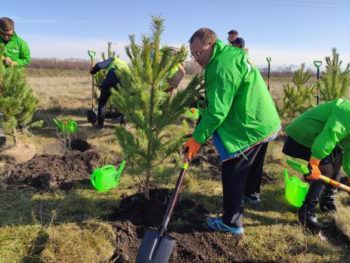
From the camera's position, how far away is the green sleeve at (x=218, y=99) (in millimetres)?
2756

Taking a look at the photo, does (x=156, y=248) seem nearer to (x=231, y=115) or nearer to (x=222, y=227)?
(x=222, y=227)

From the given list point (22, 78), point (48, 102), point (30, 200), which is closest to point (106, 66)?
point (22, 78)

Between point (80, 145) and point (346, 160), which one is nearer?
point (346, 160)

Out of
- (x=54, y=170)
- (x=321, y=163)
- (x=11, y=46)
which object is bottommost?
(x=54, y=170)

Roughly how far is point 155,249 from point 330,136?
173 centimetres

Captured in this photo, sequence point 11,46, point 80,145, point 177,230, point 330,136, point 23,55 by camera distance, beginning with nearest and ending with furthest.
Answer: point 330,136, point 177,230, point 11,46, point 23,55, point 80,145

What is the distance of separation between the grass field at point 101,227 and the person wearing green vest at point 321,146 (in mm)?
190

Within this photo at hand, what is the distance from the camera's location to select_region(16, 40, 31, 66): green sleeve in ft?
18.4

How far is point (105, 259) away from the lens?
112 inches

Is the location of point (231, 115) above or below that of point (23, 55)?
below

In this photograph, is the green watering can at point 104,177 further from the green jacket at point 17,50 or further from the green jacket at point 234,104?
the green jacket at point 17,50

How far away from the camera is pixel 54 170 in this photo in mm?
4641

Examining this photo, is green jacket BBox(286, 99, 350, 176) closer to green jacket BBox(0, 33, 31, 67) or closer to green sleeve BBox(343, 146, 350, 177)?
green sleeve BBox(343, 146, 350, 177)

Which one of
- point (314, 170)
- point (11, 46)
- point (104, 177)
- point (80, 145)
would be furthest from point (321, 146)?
point (11, 46)
